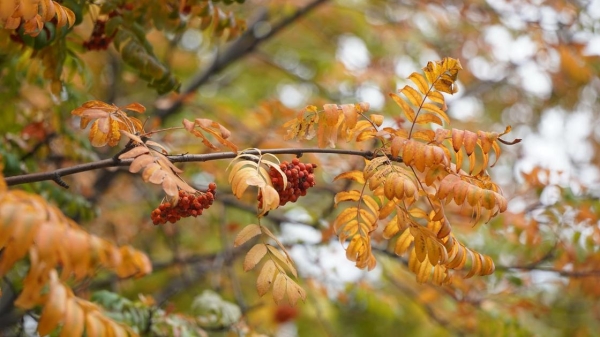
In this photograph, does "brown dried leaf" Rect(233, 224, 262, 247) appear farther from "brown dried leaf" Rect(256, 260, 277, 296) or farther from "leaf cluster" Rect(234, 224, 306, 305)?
"brown dried leaf" Rect(256, 260, 277, 296)

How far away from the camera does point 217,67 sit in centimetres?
543

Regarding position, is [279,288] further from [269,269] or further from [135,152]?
[135,152]

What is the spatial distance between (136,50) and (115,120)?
0.75 m

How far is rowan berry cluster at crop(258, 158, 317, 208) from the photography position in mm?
2045

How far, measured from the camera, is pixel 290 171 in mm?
2047

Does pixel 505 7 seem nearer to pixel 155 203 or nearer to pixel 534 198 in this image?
pixel 534 198

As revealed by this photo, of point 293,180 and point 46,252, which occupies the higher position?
point 46,252

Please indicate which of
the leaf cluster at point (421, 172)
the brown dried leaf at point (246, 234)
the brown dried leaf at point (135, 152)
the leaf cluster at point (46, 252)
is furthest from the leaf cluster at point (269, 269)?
the leaf cluster at point (46, 252)

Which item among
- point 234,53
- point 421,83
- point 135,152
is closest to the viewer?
point 135,152

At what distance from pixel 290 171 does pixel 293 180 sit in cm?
3

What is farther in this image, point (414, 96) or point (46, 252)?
point (414, 96)

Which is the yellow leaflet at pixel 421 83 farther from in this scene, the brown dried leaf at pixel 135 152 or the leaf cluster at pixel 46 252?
the leaf cluster at pixel 46 252

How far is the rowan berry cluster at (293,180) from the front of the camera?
2.04 m

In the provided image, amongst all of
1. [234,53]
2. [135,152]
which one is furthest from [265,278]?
[234,53]
